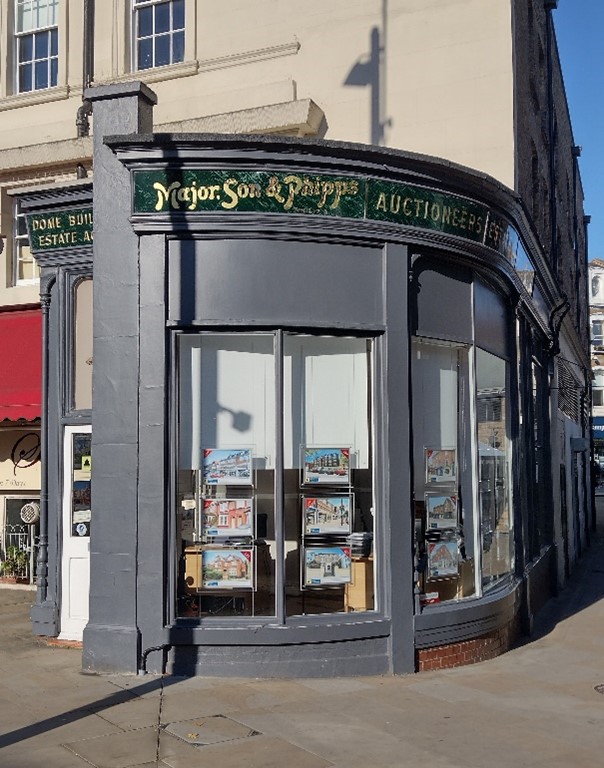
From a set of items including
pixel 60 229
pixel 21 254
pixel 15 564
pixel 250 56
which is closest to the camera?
pixel 60 229

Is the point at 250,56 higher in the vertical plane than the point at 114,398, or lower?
higher

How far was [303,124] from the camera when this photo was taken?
1327cm

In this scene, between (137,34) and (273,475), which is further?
(137,34)

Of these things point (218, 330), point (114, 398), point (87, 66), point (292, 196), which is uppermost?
point (87, 66)

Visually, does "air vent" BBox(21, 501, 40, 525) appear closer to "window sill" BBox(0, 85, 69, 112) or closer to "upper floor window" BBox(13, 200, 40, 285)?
"upper floor window" BBox(13, 200, 40, 285)

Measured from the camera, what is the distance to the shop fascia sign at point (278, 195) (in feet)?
29.6

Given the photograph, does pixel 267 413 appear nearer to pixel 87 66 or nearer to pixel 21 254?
pixel 87 66

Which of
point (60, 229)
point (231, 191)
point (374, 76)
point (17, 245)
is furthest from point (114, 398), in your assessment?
point (17, 245)

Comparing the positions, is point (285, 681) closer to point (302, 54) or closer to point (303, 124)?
point (303, 124)

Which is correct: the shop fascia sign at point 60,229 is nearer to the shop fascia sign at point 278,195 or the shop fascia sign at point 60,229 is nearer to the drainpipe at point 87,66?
the shop fascia sign at point 278,195

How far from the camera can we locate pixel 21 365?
47.0ft

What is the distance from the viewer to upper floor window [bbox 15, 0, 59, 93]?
15648 millimetres

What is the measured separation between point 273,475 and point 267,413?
0.63 m

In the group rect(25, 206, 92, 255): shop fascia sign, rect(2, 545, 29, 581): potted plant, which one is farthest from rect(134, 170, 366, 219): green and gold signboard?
rect(2, 545, 29, 581): potted plant
